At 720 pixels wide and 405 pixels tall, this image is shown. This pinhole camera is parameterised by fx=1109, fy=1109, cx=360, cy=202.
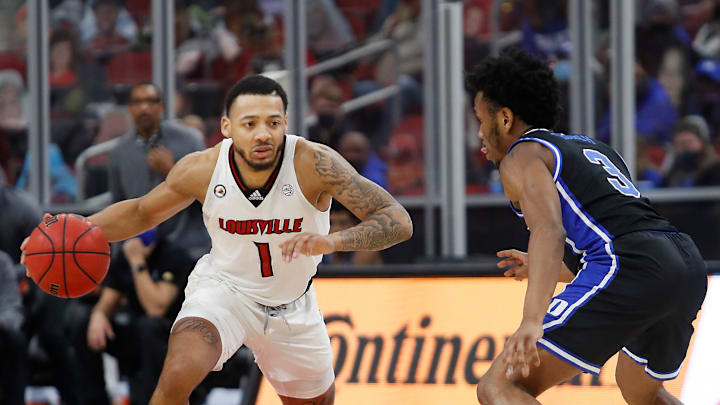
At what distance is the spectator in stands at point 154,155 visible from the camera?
738 cm

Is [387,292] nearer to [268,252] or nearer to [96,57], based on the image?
[268,252]

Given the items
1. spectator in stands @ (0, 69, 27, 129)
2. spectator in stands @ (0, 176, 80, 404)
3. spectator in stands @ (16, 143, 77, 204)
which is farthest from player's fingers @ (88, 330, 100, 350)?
spectator in stands @ (0, 69, 27, 129)

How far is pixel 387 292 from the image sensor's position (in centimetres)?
683

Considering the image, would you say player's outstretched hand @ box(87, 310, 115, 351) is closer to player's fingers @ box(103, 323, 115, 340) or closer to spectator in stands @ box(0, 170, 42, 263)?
player's fingers @ box(103, 323, 115, 340)

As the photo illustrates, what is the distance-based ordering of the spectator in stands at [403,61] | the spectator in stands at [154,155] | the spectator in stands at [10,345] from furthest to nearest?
the spectator in stands at [403,61] < the spectator in stands at [154,155] < the spectator in stands at [10,345]

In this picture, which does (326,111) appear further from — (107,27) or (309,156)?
(309,156)

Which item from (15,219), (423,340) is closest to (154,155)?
(15,219)

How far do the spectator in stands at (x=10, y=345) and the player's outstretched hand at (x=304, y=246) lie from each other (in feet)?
11.8

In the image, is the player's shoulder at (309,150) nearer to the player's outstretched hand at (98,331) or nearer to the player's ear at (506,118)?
the player's ear at (506,118)

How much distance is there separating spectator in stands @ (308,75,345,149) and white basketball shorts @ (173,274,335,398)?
309cm

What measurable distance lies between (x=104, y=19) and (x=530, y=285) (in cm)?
676

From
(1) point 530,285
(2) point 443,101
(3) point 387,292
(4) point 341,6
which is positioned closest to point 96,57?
(4) point 341,6

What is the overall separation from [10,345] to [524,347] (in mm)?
4376

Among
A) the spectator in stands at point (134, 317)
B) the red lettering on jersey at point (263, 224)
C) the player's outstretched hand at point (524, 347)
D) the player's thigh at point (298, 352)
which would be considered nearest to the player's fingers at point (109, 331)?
the spectator in stands at point (134, 317)
